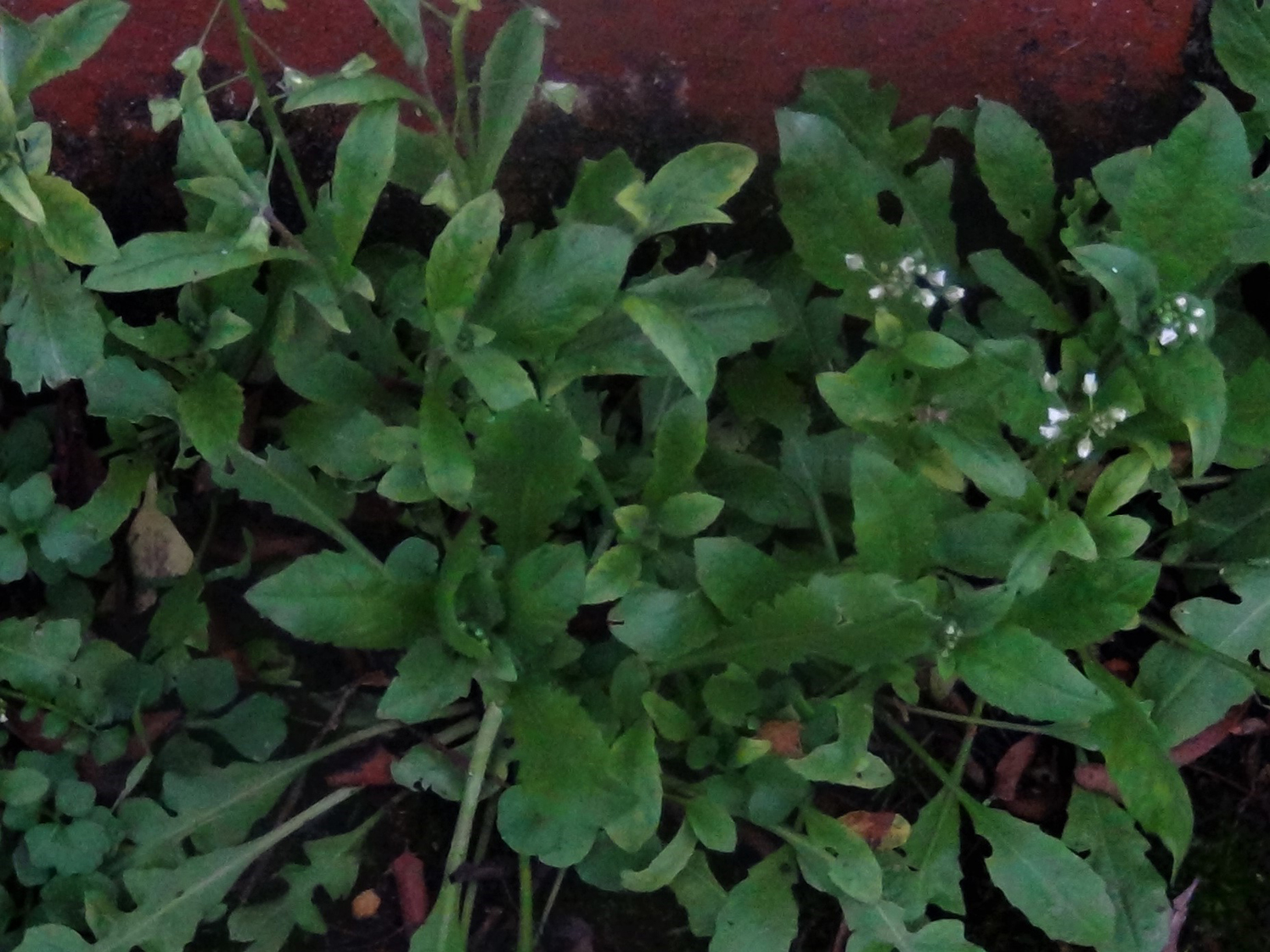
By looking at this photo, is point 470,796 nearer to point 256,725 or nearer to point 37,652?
point 256,725

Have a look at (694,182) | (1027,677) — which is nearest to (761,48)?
(694,182)

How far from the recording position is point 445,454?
142 cm

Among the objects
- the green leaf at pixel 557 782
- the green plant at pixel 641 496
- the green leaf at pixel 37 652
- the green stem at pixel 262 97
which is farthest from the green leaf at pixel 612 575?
the green leaf at pixel 37 652

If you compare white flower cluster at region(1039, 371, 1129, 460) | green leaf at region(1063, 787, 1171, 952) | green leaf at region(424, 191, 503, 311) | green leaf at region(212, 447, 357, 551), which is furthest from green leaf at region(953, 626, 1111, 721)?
green leaf at region(212, 447, 357, 551)

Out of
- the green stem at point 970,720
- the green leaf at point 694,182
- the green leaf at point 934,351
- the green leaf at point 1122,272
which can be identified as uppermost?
the green leaf at point 694,182

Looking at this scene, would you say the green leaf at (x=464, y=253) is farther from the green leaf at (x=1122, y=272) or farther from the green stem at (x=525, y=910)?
the green stem at (x=525, y=910)

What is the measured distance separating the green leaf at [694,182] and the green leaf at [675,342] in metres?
0.11

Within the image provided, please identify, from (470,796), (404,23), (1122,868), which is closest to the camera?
(404,23)

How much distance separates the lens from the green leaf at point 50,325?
145 cm

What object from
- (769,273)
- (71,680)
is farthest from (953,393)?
(71,680)

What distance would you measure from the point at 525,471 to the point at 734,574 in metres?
0.30

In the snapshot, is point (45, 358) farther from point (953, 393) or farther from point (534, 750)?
point (953, 393)

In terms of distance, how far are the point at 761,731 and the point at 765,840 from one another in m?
0.25

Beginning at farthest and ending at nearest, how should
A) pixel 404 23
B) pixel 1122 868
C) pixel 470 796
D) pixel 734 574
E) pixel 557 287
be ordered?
pixel 1122 868 < pixel 470 796 < pixel 734 574 < pixel 557 287 < pixel 404 23
